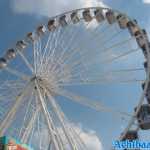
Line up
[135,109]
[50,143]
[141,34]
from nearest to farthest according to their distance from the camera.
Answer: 1. [50,143]
2. [135,109]
3. [141,34]

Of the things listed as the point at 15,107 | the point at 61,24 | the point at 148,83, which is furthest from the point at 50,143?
the point at 61,24

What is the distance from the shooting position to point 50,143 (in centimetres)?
2605

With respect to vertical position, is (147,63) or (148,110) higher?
(147,63)

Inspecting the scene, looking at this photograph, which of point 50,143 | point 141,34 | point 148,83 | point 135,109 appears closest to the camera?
point 50,143

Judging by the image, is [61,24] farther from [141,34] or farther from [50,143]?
[50,143]

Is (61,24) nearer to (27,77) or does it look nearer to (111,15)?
(111,15)

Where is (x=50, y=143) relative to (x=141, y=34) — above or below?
below

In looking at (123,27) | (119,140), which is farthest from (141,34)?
(119,140)

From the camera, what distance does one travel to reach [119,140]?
26.7 m

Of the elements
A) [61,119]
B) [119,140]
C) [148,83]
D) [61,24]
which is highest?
[61,24]

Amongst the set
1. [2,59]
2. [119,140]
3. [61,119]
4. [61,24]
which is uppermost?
[61,24]

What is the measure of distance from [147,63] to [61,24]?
8555mm

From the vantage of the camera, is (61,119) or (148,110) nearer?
(61,119)

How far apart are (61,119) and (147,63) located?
28.8 feet
